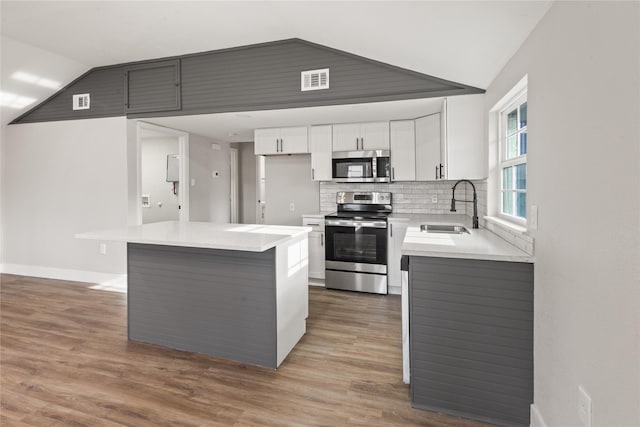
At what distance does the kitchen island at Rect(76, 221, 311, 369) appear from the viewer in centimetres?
245

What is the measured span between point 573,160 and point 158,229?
115 inches

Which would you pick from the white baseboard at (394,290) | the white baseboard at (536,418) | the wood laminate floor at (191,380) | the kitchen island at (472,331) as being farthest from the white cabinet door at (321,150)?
the white baseboard at (536,418)

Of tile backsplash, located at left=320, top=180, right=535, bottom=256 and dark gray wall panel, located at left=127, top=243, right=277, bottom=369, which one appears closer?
dark gray wall panel, located at left=127, top=243, right=277, bottom=369

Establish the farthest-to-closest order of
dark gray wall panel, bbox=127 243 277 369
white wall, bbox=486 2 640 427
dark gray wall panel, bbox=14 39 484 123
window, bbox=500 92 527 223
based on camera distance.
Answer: dark gray wall panel, bbox=14 39 484 123, dark gray wall panel, bbox=127 243 277 369, window, bbox=500 92 527 223, white wall, bbox=486 2 640 427

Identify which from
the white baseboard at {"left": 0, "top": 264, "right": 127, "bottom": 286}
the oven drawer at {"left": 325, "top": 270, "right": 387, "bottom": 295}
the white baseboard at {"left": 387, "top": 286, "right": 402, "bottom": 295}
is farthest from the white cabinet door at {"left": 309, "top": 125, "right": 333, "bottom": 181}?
the white baseboard at {"left": 0, "top": 264, "right": 127, "bottom": 286}

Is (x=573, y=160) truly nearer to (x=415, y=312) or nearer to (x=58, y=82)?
(x=415, y=312)

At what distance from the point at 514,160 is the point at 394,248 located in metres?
1.93

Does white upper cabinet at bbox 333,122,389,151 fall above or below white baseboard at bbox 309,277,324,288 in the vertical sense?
above

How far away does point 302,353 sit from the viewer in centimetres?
268

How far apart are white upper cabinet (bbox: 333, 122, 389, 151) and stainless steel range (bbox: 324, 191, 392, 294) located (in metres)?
0.91

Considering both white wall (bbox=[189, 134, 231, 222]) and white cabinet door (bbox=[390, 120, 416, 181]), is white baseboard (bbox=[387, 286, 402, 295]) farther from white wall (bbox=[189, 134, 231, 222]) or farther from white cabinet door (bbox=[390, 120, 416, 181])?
white wall (bbox=[189, 134, 231, 222])

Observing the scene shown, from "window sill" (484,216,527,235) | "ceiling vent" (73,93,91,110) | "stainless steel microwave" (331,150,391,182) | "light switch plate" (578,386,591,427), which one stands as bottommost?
"light switch plate" (578,386,591,427)

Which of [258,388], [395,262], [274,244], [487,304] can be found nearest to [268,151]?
[395,262]

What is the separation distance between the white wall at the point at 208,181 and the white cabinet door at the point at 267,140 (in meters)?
1.36
